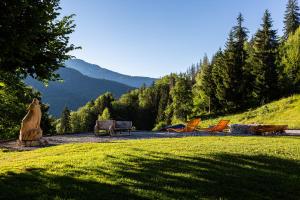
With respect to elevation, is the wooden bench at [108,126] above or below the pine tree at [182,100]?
below

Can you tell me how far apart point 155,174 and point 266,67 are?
54172 millimetres

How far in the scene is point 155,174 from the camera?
11.1m

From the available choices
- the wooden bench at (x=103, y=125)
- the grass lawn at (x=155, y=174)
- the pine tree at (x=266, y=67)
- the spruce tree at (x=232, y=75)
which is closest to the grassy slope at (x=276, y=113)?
the pine tree at (x=266, y=67)

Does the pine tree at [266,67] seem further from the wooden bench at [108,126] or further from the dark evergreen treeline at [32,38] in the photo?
the dark evergreen treeline at [32,38]

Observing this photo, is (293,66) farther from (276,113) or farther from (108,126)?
(108,126)

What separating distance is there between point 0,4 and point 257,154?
10201 mm

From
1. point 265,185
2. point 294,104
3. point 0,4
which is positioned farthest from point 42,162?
point 294,104

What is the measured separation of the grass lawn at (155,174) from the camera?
9.45 meters

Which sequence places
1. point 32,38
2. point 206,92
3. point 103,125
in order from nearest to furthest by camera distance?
1. point 32,38
2. point 103,125
3. point 206,92

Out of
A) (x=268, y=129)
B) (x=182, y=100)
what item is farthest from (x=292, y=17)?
(x=268, y=129)

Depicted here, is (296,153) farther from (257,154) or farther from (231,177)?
(231,177)

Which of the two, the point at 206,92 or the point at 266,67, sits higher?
the point at 266,67

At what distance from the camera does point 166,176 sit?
35.6 feet

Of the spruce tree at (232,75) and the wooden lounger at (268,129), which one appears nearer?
the wooden lounger at (268,129)
